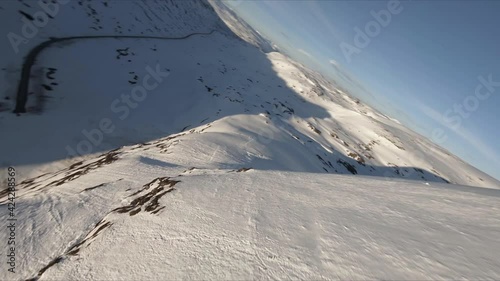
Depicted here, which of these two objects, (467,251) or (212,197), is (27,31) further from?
(467,251)

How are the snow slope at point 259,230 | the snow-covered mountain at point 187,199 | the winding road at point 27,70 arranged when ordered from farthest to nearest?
the winding road at point 27,70
the snow-covered mountain at point 187,199
the snow slope at point 259,230

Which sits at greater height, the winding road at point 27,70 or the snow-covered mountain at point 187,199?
the snow-covered mountain at point 187,199

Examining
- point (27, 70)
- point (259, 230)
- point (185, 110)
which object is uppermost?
point (259, 230)

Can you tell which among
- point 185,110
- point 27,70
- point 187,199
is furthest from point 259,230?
point 27,70

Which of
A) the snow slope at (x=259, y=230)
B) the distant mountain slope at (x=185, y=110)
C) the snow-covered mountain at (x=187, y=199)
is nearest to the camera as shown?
the snow slope at (x=259, y=230)

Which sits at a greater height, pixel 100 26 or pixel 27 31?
pixel 100 26

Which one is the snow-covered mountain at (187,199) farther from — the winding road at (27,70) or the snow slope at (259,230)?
the winding road at (27,70)

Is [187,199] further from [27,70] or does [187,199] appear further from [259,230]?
[27,70]

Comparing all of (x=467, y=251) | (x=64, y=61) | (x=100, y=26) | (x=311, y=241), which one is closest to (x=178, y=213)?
(x=311, y=241)

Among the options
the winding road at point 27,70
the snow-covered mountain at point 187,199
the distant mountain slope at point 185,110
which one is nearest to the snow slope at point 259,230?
the snow-covered mountain at point 187,199

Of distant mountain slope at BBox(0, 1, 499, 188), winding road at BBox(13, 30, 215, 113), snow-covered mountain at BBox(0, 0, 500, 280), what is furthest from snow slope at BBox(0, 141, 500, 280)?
winding road at BBox(13, 30, 215, 113)

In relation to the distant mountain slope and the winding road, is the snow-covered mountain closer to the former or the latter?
the distant mountain slope
